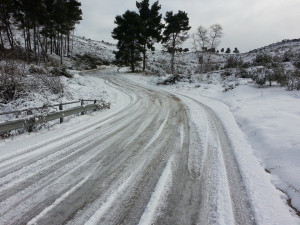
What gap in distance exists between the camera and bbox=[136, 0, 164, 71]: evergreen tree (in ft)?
131

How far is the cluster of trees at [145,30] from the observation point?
123 feet

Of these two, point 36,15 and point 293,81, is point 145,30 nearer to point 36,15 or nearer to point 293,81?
point 36,15

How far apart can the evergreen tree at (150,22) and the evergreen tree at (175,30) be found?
2029 millimetres

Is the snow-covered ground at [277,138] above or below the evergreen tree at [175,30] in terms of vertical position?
below

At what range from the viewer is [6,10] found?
30.2 m

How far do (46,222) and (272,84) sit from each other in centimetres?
1890

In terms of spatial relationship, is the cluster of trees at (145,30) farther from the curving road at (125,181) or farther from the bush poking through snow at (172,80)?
the curving road at (125,181)

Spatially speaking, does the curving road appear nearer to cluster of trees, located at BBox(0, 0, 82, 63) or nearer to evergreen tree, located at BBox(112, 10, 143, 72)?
cluster of trees, located at BBox(0, 0, 82, 63)

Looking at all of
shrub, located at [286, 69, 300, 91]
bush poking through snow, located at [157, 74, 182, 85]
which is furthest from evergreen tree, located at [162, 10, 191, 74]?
shrub, located at [286, 69, 300, 91]

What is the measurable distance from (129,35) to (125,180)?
37065 mm

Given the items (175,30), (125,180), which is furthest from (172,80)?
(125,180)

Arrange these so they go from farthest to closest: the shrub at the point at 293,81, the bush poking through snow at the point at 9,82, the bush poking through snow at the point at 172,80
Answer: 1. the bush poking through snow at the point at 172,80
2. the shrub at the point at 293,81
3. the bush poking through snow at the point at 9,82

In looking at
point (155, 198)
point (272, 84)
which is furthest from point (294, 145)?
point (272, 84)

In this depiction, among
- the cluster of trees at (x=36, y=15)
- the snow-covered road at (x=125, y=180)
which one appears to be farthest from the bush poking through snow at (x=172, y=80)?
the snow-covered road at (x=125, y=180)
